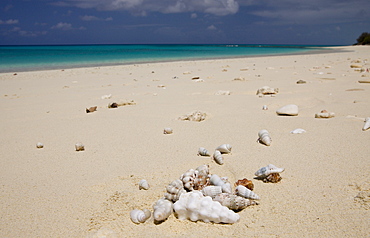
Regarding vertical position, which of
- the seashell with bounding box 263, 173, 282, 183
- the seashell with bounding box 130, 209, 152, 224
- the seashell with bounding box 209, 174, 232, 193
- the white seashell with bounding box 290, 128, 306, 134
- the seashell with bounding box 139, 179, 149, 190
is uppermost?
the white seashell with bounding box 290, 128, 306, 134

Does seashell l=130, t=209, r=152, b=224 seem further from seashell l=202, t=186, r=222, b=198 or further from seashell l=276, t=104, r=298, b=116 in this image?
seashell l=276, t=104, r=298, b=116

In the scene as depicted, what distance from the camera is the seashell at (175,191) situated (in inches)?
68.1

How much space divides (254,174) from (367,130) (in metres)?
1.50

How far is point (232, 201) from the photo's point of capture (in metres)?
1.60

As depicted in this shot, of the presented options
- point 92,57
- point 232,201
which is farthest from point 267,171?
point 92,57

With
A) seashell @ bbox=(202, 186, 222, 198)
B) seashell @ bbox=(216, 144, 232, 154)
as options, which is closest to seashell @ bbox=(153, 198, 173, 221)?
seashell @ bbox=(202, 186, 222, 198)

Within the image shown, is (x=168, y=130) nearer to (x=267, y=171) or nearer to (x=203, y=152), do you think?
(x=203, y=152)

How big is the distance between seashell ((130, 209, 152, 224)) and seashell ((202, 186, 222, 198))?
355 mm

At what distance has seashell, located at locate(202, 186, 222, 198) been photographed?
1.68 meters

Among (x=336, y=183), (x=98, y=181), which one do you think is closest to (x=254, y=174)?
(x=336, y=183)

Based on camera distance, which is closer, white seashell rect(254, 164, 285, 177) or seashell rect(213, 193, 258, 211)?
seashell rect(213, 193, 258, 211)

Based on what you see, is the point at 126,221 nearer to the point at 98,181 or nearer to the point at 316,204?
the point at 98,181

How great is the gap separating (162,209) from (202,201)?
9.2 inches

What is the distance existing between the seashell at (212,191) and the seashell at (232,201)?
0.10 ft
